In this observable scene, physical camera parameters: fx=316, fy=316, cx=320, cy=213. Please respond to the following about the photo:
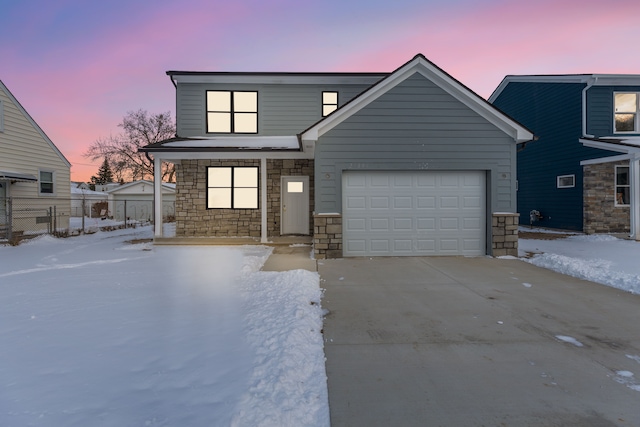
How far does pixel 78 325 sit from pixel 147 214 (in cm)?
2735

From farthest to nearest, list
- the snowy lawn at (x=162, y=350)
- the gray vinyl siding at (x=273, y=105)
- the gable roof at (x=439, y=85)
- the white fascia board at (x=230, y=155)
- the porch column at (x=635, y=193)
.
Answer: the gray vinyl siding at (x=273, y=105)
the porch column at (x=635, y=193)
the white fascia board at (x=230, y=155)
the gable roof at (x=439, y=85)
the snowy lawn at (x=162, y=350)

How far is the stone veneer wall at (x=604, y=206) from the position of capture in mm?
13164

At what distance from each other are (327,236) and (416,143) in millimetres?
3514

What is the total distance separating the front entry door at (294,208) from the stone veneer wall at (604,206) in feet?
39.0

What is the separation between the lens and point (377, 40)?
14.8 metres

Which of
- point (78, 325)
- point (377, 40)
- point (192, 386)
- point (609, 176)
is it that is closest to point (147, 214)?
point (377, 40)

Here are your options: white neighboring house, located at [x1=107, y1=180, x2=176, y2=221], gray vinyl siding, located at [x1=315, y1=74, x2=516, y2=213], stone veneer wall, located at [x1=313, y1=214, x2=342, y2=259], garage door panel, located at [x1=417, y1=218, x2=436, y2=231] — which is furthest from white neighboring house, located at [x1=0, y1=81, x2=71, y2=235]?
garage door panel, located at [x1=417, y1=218, x2=436, y2=231]

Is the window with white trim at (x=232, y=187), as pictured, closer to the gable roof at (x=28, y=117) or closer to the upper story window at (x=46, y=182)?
the upper story window at (x=46, y=182)

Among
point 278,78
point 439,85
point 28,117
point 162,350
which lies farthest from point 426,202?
point 28,117

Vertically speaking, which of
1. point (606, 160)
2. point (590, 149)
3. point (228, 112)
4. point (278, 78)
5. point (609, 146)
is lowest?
point (606, 160)

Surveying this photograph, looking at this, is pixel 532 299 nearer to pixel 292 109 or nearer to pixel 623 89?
pixel 292 109

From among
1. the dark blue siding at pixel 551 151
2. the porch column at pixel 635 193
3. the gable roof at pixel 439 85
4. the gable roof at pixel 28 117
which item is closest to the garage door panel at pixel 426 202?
the gable roof at pixel 439 85

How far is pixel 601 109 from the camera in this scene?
1366cm

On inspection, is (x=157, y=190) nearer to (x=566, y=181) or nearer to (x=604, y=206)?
A: (x=566, y=181)
